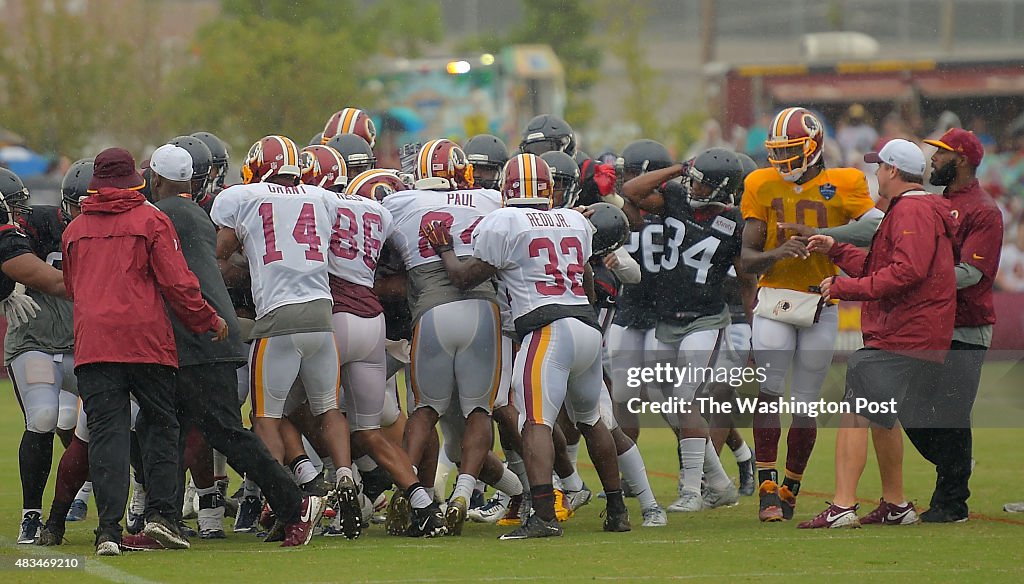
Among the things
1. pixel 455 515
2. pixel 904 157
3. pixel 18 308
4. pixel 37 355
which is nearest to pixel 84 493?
pixel 37 355

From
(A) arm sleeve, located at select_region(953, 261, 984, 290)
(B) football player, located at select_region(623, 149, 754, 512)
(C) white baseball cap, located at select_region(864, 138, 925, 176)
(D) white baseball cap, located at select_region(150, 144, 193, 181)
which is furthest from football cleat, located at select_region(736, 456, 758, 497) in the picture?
(D) white baseball cap, located at select_region(150, 144, 193, 181)

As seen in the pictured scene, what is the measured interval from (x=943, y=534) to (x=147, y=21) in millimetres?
22950

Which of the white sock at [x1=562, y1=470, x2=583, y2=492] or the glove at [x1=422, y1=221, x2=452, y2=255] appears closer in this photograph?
the glove at [x1=422, y1=221, x2=452, y2=255]

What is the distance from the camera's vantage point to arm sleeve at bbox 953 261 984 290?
8172 mm

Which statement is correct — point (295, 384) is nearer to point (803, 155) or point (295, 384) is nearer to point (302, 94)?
point (803, 155)

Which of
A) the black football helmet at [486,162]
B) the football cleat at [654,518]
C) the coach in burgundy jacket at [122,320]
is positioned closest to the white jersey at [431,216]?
the black football helmet at [486,162]

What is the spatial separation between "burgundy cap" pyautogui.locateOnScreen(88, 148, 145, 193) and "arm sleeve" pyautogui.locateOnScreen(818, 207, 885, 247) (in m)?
3.71

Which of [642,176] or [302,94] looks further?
[302,94]

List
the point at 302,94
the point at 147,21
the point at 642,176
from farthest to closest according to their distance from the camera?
the point at 147,21, the point at 302,94, the point at 642,176

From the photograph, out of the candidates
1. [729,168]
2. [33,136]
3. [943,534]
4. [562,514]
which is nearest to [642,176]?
[729,168]

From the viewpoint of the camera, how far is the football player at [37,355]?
7.57m

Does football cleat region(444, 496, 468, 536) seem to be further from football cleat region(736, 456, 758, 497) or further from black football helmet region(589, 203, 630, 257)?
football cleat region(736, 456, 758, 497)

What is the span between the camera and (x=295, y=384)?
7953 millimetres

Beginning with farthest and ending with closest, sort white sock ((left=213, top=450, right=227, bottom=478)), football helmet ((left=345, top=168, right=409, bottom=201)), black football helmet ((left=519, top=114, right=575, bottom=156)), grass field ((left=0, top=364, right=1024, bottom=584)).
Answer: black football helmet ((left=519, top=114, right=575, bottom=156))
white sock ((left=213, top=450, right=227, bottom=478))
football helmet ((left=345, top=168, right=409, bottom=201))
grass field ((left=0, top=364, right=1024, bottom=584))
